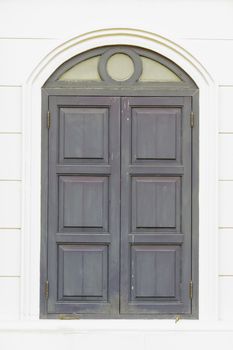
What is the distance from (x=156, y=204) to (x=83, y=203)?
23.8 inches

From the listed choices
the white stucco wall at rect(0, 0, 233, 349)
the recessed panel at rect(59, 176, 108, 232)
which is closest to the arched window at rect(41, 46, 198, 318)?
the recessed panel at rect(59, 176, 108, 232)

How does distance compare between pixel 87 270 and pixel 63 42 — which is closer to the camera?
pixel 63 42

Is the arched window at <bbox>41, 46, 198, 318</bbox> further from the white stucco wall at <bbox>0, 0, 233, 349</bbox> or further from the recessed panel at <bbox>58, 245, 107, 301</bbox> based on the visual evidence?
the white stucco wall at <bbox>0, 0, 233, 349</bbox>

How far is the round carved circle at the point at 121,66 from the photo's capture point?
812 centimetres

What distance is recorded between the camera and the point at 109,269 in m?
8.12

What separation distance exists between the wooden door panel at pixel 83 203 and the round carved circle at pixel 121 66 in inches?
7.5

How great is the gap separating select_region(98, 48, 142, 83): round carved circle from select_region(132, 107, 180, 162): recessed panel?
283mm

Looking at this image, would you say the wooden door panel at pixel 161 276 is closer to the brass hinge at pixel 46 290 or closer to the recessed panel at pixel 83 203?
the recessed panel at pixel 83 203

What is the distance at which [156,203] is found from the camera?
812 cm

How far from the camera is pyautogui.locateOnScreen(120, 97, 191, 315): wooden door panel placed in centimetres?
811
